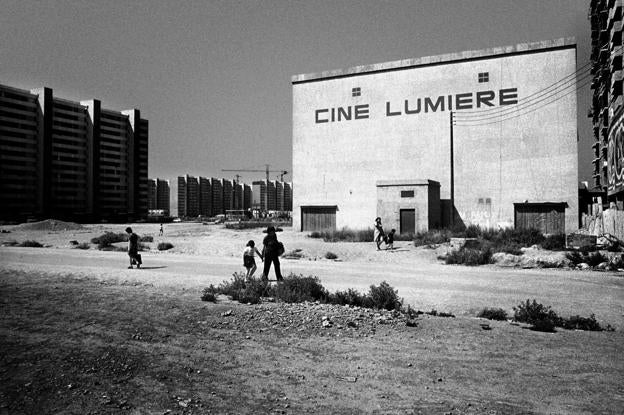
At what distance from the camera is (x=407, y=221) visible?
2994 cm

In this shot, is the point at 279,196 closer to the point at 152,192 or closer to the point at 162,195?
the point at 162,195

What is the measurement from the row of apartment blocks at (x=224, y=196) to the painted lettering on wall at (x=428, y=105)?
90814 mm

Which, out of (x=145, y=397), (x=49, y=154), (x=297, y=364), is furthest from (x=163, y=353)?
(x=49, y=154)

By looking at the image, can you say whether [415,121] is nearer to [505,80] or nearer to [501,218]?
[505,80]

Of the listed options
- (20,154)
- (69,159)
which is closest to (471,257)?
(20,154)

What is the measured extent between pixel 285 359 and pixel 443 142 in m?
28.1

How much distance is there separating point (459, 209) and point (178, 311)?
85.5 feet

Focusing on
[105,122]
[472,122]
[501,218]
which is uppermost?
[105,122]

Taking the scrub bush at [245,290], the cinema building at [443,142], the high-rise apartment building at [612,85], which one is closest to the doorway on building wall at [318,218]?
the cinema building at [443,142]

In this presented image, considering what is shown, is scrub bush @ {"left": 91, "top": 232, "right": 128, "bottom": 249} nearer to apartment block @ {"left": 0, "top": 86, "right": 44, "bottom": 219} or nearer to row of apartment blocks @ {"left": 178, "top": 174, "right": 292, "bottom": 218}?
apartment block @ {"left": 0, "top": 86, "right": 44, "bottom": 219}

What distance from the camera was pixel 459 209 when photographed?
103ft

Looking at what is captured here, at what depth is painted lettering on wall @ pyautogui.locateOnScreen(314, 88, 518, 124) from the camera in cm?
3041

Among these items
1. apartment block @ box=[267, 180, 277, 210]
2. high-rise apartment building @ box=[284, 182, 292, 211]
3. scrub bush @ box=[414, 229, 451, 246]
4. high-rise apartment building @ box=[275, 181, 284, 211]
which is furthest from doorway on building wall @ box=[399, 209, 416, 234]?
high-rise apartment building @ box=[284, 182, 292, 211]

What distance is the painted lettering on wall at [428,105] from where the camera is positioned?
1197 inches
